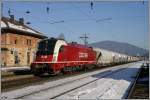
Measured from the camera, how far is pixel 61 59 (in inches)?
987

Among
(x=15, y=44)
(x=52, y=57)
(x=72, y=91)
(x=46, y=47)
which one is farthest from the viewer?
(x=15, y=44)

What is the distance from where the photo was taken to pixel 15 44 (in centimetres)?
4566

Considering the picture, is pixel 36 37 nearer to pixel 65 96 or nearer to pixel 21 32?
pixel 21 32

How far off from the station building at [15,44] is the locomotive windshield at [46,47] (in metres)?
15.2

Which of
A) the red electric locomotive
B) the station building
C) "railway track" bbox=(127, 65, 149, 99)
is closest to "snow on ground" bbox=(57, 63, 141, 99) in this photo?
"railway track" bbox=(127, 65, 149, 99)

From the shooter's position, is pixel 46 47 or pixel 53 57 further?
pixel 46 47

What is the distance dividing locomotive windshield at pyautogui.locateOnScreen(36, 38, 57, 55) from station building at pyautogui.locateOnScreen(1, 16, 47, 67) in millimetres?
15157

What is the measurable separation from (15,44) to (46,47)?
72.5ft

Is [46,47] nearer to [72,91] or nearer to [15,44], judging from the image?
[72,91]

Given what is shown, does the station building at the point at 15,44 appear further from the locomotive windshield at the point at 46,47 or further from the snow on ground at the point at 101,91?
the snow on ground at the point at 101,91

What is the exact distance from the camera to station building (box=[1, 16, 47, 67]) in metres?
42.0

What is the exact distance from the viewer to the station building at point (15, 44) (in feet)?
138

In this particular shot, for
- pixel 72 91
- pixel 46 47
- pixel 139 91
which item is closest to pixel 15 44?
pixel 46 47

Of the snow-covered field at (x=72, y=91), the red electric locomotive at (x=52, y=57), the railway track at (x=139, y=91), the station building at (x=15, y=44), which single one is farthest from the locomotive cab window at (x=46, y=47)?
the station building at (x=15, y=44)
